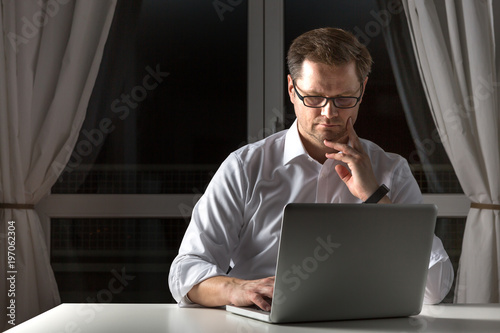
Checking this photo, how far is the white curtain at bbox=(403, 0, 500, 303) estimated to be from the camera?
3035mm

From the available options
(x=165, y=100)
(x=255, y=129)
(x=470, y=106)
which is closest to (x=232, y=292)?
(x=255, y=129)

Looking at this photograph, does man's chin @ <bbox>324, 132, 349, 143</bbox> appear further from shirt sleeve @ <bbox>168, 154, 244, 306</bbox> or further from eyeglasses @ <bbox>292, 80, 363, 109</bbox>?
shirt sleeve @ <bbox>168, 154, 244, 306</bbox>

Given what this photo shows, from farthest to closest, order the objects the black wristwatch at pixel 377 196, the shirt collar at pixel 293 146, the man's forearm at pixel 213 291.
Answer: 1. the shirt collar at pixel 293 146
2. the black wristwatch at pixel 377 196
3. the man's forearm at pixel 213 291

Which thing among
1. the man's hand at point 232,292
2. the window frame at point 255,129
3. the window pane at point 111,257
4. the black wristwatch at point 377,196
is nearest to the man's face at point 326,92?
the black wristwatch at point 377,196

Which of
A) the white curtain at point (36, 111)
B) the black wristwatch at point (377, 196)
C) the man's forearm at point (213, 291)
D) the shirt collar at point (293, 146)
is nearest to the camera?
the man's forearm at point (213, 291)

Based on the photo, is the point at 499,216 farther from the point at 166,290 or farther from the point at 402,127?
the point at 166,290

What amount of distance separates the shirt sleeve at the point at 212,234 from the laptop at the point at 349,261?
26cm

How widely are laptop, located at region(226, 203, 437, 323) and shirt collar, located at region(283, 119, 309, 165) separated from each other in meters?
0.68

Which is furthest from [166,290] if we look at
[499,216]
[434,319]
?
[434,319]

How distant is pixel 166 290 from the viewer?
10.8 feet

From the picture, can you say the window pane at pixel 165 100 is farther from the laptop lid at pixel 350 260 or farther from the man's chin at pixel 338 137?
the laptop lid at pixel 350 260

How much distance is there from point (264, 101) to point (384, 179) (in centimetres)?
134

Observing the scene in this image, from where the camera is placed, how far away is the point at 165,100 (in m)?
3.28

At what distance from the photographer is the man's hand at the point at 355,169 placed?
179 cm
